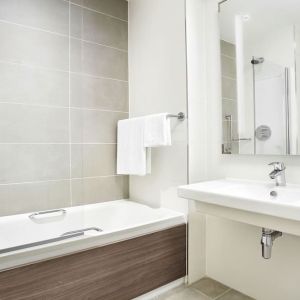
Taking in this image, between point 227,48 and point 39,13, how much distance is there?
147 cm

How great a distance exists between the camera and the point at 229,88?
1.78 metres

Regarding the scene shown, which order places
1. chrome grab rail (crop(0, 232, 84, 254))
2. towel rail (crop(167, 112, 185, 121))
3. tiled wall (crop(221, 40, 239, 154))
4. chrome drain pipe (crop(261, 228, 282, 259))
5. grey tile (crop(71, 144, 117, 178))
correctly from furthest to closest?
grey tile (crop(71, 144, 117, 178)) → towel rail (crop(167, 112, 185, 121)) → tiled wall (crop(221, 40, 239, 154)) → chrome drain pipe (crop(261, 228, 282, 259)) → chrome grab rail (crop(0, 232, 84, 254))

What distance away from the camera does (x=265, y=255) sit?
4.43 ft

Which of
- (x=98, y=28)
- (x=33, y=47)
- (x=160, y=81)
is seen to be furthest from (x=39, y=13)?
(x=160, y=81)

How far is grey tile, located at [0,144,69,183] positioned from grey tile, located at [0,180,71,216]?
2.0 inches

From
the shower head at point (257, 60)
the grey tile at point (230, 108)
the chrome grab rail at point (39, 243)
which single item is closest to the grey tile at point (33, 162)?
the chrome grab rail at point (39, 243)

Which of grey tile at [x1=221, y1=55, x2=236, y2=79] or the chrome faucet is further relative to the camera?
grey tile at [x1=221, y1=55, x2=236, y2=79]

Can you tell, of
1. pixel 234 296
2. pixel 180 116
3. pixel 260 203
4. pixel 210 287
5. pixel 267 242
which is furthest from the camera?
pixel 180 116

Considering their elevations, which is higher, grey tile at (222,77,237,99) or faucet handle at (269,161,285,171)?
grey tile at (222,77,237,99)

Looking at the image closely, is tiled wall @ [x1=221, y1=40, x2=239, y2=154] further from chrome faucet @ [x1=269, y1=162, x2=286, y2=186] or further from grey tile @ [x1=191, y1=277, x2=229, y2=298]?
grey tile @ [x1=191, y1=277, x2=229, y2=298]

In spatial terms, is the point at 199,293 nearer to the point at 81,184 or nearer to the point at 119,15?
the point at 81,184

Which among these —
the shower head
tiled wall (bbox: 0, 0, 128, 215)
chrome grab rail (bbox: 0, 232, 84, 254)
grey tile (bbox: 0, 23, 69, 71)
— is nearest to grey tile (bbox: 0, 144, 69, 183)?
tiled wall (bbox: 0, 0, 128, 215)

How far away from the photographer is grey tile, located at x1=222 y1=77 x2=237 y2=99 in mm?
1755

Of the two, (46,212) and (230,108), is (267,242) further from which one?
(46,212)
